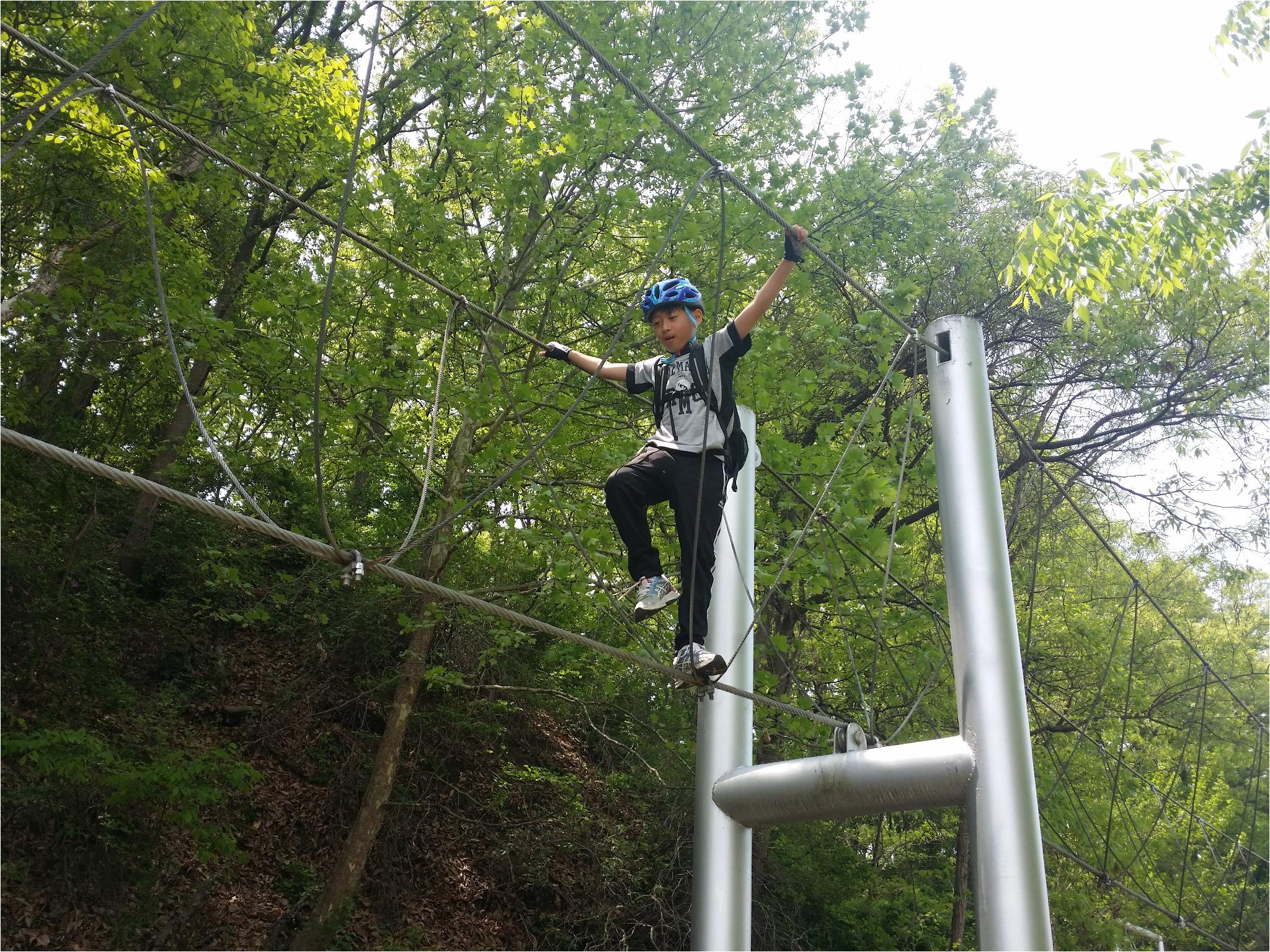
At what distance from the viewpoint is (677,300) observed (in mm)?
3650

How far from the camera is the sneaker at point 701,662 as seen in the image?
11.3ft

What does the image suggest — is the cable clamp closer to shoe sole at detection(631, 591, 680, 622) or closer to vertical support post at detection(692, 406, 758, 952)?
shoe sole at detection(631, 591, 680, 622)

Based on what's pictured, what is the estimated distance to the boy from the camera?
11.2ft

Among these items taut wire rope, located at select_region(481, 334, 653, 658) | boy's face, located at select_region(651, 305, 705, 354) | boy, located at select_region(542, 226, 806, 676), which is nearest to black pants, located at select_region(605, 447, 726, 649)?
boy, located at select_region(542, 226, 806, 676)

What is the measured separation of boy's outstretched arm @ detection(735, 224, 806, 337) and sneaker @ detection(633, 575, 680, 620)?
3.04 feet

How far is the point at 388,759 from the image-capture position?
25.1 ft

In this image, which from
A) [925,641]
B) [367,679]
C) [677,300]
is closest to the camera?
[677,300]

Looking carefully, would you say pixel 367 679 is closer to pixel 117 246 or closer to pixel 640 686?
pixel 640 686

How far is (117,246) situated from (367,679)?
14.0ft

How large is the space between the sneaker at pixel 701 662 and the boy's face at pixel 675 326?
1094mm

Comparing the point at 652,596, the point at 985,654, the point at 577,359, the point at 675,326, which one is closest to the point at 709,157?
the point at 675,326

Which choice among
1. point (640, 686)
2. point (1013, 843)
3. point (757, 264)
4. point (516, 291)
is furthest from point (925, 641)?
point (1013, 843)

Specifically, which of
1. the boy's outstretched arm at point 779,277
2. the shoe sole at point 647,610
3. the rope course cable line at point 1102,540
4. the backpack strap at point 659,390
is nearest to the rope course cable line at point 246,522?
the shoe sole at point 647,610

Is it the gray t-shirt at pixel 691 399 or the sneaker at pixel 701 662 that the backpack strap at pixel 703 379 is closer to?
the gray t-shirt at pixel 691 399
